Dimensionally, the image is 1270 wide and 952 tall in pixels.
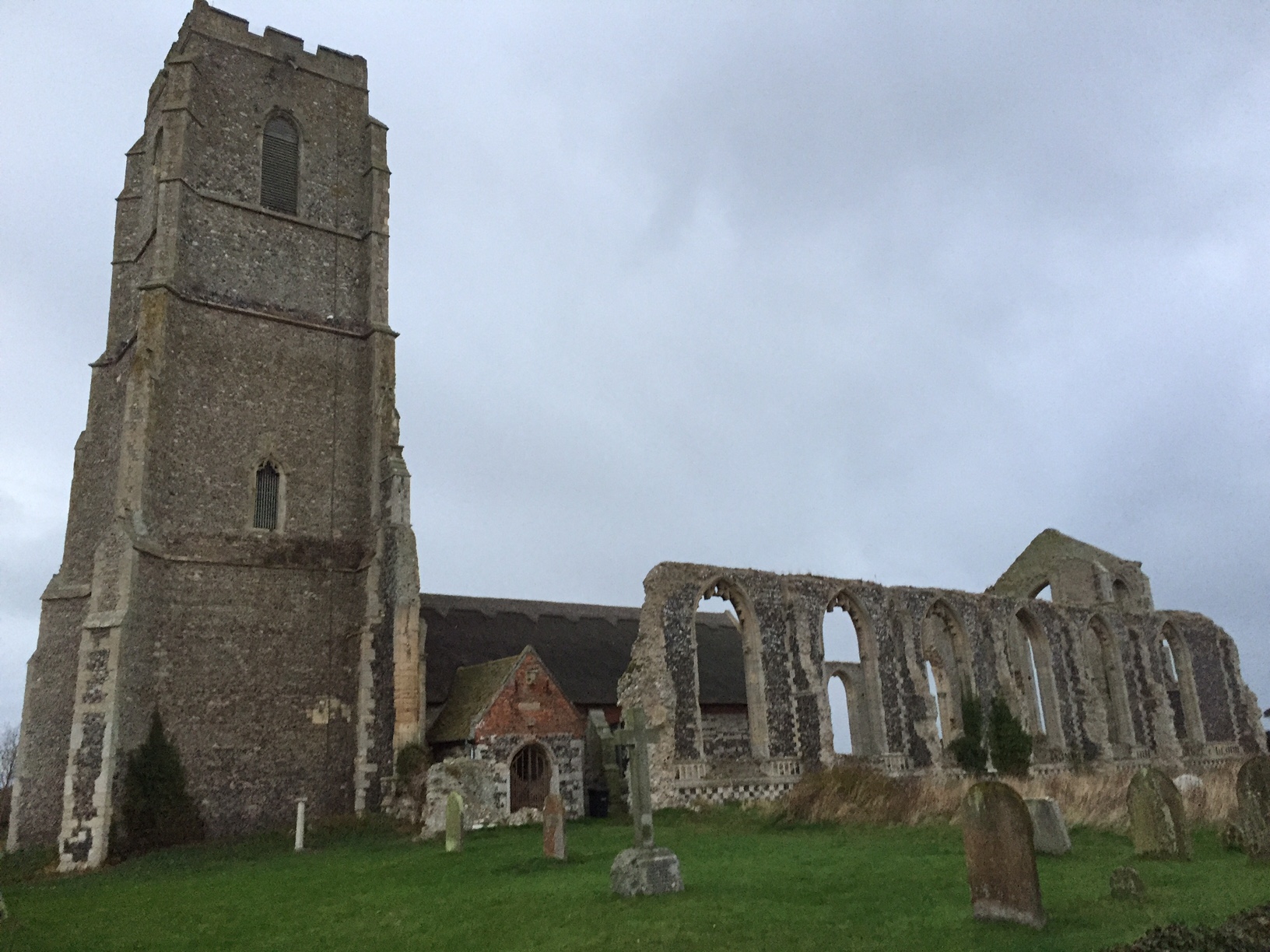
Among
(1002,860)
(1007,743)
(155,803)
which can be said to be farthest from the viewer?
(1007,743)

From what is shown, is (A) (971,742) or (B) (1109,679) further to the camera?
(B) (1109,679)

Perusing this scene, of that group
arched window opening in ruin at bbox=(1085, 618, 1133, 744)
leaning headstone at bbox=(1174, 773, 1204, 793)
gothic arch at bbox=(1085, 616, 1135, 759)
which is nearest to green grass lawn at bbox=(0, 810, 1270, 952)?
leaning headstone at bbox=(1174, 773, 1204, 793)

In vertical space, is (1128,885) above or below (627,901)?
above

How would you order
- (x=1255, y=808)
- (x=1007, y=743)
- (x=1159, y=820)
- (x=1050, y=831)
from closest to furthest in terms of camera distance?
(x=1255, y=808) < (x=1159, y=820) < (x=1050, y=831) < (x=1007, y=743)

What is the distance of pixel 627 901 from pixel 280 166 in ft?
67.1

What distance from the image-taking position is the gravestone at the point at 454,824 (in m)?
13.4


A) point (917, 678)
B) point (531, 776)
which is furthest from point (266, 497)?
point (917, 678)

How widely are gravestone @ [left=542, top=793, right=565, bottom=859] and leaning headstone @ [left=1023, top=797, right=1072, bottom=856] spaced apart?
221 inches

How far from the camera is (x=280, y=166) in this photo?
22516mm

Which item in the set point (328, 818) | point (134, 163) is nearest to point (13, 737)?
point (134, 163)

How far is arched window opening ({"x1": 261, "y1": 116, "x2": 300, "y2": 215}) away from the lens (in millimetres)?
22109

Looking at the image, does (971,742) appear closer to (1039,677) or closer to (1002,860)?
(1039,677)

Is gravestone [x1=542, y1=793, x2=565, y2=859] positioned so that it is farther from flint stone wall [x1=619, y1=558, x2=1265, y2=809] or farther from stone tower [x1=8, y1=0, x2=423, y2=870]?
stone tower [x1=8, y1=0, x2=423, y2=870]

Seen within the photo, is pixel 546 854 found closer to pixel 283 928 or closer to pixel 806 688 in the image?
pixel 283 928
